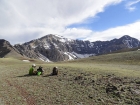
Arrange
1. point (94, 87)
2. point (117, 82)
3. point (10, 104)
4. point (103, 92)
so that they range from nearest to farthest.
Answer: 1. point (10, 104)
2. point (103, 92)
3. point (94, 87)
4. point (117, 82)

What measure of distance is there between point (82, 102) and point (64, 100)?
2.22 meters

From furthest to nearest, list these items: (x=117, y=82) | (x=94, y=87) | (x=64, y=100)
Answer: (x=117, y=82) < (x=94, y=87) < (x=64, y=100)

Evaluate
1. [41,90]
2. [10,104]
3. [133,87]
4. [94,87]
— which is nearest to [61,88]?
[41,90]

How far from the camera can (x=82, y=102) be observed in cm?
2075

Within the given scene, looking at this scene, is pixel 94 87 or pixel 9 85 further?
pixel 9 85

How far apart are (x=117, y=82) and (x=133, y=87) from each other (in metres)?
3.68

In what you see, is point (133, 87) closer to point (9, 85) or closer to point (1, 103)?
point (1, 103)

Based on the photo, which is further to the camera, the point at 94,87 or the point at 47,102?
the point at 94,87

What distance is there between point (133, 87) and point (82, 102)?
7.55 meters

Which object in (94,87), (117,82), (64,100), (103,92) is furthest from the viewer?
(117,82)

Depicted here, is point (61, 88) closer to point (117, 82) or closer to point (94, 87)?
point (94, 87)

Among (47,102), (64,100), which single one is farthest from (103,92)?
(47,102)

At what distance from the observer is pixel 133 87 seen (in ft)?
77.1

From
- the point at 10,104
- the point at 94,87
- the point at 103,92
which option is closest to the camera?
the point at 10,104
